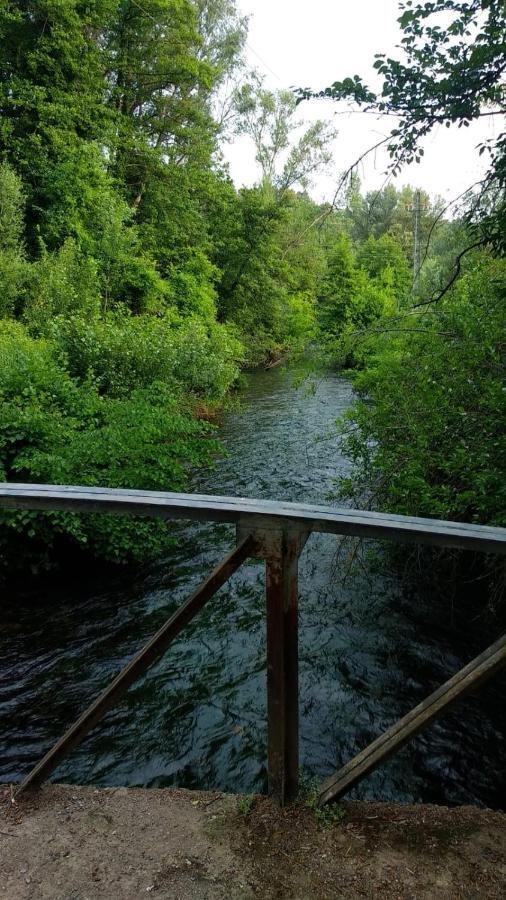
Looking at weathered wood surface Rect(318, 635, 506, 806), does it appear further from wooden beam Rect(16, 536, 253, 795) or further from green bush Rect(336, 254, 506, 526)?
green bush Rect(336, 254, 506, 526)

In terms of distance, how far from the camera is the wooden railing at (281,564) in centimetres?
185

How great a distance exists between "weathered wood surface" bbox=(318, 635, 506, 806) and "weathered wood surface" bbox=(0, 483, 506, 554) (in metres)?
0.38

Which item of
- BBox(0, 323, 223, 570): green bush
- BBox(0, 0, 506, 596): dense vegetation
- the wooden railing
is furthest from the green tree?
the wooden railing

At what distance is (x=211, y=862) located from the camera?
1877mm

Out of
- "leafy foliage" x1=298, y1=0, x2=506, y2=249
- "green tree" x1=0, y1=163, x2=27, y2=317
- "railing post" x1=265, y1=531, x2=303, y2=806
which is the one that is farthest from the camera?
"green tree" x1=0, y1=163, x2=27, y2=317

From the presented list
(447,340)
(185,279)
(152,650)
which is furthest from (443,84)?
(185,279)

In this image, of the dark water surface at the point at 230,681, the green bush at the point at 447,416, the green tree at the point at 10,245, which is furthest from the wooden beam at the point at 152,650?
the green tree at the point at 10,245

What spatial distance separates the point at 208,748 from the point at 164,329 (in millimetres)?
10104

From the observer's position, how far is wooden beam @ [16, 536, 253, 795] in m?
1.95

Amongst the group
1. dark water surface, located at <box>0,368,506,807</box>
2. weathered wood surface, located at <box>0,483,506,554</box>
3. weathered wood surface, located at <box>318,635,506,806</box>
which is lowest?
dark water surface, located at <box>0,368,506,807</box>

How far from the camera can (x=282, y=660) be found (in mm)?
2008

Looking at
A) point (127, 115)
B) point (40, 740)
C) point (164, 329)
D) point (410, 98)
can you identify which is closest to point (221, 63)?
point (127, 115)

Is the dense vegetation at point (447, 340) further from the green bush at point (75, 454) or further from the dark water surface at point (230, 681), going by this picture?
the green bush at point (75, 454)

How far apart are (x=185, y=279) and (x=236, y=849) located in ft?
67.5
